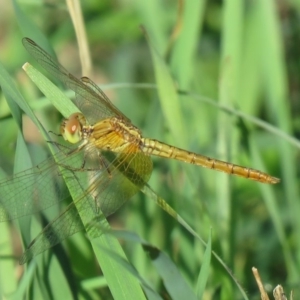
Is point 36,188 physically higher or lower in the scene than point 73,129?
lower

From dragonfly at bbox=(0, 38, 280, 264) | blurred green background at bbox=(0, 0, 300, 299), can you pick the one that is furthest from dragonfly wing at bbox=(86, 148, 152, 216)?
blurred green background at bbox=(0, 0, 300, 299)

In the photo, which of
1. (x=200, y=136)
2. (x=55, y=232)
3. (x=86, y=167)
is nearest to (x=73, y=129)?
(x=86, y=167)

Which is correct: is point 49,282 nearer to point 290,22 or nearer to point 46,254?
point 46,254

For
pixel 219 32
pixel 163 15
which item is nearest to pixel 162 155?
pixel 163 15

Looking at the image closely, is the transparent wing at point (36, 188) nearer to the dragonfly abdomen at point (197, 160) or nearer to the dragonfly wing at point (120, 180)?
the dragonfly wing at point (120, 180)

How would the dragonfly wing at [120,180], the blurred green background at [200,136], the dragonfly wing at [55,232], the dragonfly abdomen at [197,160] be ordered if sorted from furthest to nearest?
the dragonfly abdomen at [197,160]
the blurred green background at [200,136]
the dragonfly wing at [120,180]
the dragonfly wing at [55,232]

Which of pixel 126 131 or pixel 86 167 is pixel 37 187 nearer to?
pixel 86 167

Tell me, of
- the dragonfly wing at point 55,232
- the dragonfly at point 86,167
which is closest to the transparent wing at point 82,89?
the dragonfly at point 86,167
